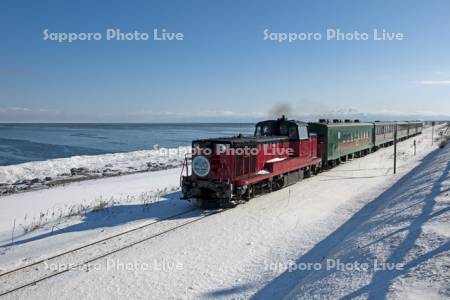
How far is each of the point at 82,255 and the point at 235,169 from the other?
6.25m

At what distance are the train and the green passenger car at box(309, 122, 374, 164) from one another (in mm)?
60

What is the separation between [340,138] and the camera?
25.5 m

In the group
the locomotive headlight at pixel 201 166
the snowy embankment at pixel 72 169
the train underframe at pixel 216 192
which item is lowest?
the snowy embankment at pixel 72 169

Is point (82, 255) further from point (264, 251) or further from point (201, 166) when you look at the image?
point (201, 166)

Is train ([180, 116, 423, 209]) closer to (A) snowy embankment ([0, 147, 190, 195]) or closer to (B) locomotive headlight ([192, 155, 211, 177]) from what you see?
(B) locomotive headlight ([192, 155, 211, 177])

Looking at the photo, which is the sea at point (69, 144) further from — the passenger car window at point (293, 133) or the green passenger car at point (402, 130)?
the green passenger car at point (402, 130)

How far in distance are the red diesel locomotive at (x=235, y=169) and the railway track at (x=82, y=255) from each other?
140 cm

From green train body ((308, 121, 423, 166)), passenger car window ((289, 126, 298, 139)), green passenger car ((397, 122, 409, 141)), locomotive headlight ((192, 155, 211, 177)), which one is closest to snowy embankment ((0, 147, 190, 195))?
locomotive headlight ((192, 155, 211, 177))

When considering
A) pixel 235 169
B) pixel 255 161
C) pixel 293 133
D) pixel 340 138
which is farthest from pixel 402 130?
pixel 235 169

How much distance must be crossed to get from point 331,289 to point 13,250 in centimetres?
834

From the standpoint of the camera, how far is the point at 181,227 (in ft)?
36.6

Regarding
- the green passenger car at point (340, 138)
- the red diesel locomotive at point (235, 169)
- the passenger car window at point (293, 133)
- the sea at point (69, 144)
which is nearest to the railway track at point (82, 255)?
the red diesel locomotive at point (235, 169)

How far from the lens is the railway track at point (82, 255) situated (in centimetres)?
780

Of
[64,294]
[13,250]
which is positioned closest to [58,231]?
[13,250]
